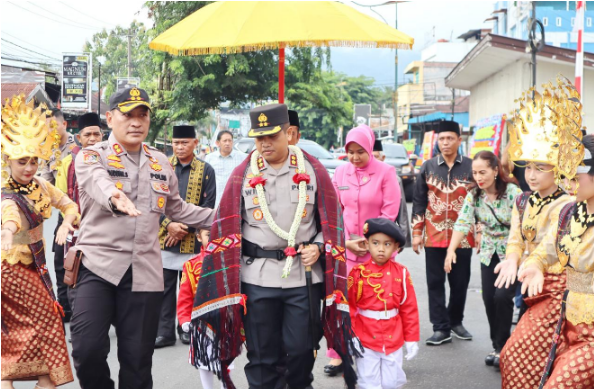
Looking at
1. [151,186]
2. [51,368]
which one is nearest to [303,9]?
[151,186]

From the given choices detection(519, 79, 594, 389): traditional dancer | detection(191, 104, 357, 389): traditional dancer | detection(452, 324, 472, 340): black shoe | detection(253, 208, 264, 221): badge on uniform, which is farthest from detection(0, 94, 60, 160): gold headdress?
detection(452, 324, 472, 340): black shoe

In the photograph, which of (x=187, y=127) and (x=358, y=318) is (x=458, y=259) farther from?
(x=187, y=127)

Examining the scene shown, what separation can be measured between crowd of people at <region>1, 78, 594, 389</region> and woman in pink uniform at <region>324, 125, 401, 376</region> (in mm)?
582

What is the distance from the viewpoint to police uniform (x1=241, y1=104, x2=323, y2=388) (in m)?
4.42

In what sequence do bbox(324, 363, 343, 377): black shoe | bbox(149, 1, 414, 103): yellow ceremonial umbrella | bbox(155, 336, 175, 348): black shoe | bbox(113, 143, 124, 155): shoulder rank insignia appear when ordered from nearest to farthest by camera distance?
1. bbox(113, 143, 124, 155): shoulder rank insignia
2. bbox(149, 1, 414, 103): yellow ceremonial umbrella
3. bbox(324, 363, 343, 377): black shoe
4. bbox(155, 336, 175, 348): black shoe

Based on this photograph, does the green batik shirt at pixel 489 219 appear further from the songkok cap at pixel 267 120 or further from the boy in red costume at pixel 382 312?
the songkok cap at pixel 267 120

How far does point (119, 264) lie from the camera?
435cm

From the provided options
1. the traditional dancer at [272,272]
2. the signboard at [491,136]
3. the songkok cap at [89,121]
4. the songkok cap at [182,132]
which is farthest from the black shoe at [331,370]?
the signboard at [491,136]

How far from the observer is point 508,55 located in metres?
20.5

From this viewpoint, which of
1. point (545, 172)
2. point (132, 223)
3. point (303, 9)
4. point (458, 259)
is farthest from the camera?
point (458, 259)

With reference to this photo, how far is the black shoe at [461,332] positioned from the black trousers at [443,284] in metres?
0.08

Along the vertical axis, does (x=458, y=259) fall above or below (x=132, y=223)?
below

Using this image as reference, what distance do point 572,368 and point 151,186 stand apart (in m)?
2.71

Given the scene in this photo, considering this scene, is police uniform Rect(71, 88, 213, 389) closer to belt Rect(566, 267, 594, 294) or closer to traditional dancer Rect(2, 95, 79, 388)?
traditional dancer Rect(2, 95, 79, 388)
